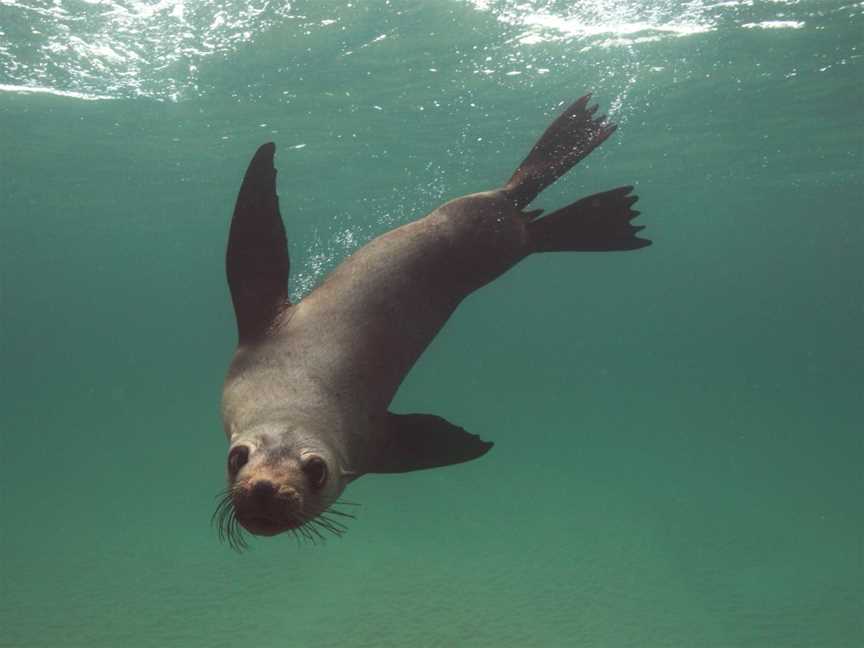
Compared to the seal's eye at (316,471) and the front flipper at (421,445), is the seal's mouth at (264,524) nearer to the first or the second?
the seal's eye at (316,471)

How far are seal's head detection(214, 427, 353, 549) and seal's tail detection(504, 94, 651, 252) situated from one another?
2243 millimetres

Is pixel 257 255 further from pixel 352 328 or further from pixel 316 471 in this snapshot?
pixel 316 471

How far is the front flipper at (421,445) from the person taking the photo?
3.43 metres

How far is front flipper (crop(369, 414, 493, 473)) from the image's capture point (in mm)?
3428

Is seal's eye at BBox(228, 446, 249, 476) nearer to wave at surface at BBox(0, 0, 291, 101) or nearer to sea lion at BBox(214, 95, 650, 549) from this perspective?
sea lion at BBox(214, 95, 650, 549)

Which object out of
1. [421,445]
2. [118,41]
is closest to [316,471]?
[421,445]

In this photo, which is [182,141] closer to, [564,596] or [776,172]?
[564,596]

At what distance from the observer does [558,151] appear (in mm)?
4723

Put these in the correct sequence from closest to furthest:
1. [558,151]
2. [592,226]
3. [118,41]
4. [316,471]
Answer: [316,471], [592,226], [558,151], [118,41]

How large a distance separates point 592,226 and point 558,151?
550mm

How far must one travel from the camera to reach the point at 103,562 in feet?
47.4

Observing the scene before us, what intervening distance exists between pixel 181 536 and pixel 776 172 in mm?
23263

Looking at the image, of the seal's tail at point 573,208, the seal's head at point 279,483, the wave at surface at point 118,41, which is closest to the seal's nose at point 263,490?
the seal's head at point 279,483

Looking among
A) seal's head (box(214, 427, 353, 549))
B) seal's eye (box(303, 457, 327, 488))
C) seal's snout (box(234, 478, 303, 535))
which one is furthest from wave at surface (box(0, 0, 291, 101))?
seal's snout (box(234, 478, 303, 535))
